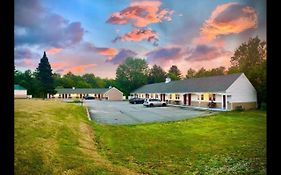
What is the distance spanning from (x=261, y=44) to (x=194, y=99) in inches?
85.3

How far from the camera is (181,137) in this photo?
3547 millimetres

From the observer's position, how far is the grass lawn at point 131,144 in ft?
9.61

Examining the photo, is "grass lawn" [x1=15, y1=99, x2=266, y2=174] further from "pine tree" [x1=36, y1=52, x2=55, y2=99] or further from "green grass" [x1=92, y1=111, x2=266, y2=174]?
"pine tree" [x1=36, y1=52, x2=55, y2=99]

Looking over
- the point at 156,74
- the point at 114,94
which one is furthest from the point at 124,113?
the point at 156,74

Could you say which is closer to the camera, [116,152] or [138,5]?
[116,152]

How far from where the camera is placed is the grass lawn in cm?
293

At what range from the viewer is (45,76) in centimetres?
334

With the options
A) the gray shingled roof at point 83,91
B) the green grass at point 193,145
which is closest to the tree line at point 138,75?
the gray shingled roof at point 83,91

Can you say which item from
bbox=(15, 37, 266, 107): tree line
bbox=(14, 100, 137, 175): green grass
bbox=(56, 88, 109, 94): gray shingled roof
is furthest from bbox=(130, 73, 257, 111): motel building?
bbox=(14, 100, 137, 175): green grass

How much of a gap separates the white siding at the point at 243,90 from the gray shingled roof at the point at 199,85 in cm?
8

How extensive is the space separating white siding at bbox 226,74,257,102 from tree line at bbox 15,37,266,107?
2.9 inches
